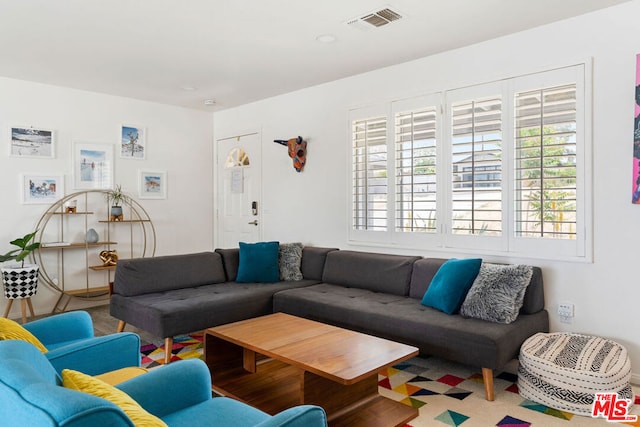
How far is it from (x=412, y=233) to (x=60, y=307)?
4065mm

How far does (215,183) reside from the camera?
6359 mm

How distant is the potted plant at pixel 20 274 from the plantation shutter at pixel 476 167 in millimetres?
4125

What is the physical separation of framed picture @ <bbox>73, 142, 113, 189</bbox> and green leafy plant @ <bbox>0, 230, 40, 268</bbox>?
2.82 feet

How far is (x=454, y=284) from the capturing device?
3.14 meters

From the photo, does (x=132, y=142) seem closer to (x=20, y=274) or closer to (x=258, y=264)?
(x=20, y=274)

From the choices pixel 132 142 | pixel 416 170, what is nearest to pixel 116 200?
pixel 132 142

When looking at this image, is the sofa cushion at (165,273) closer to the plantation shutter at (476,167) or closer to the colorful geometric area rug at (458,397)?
the colorful geometric area rug at (458,397)

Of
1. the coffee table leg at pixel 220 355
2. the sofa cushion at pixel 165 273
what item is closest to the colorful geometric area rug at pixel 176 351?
the sofa cushion at pixel 165 273

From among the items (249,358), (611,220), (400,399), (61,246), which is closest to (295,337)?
(249,358)

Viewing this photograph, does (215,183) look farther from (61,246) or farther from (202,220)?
(61,246)

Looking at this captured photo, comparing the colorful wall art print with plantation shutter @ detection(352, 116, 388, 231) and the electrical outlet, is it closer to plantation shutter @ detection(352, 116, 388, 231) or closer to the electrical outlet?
the electrical outlet

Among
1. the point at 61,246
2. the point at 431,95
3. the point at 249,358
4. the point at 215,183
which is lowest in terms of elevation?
the point at 249,358

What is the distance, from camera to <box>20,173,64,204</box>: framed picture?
15.6ft

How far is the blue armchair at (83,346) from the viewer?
1.98 metres
